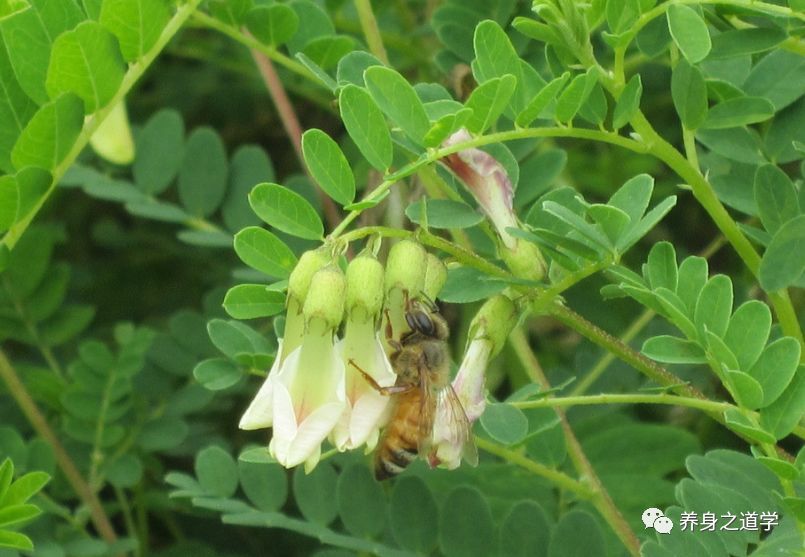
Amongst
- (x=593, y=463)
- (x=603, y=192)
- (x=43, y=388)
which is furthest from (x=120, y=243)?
(x=593, y=463)

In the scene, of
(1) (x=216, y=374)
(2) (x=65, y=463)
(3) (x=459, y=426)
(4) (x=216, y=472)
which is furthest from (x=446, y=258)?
(2) (x=65, y=463)

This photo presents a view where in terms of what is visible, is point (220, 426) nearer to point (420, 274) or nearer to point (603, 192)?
point (603, 192)

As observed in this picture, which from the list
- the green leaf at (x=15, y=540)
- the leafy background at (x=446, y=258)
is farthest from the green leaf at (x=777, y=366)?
the green leaf at (x=15, y=540)

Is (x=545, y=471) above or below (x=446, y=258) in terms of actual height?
below

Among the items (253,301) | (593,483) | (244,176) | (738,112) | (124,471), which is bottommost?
(124,471)

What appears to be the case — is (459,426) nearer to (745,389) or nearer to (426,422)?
(426,422)

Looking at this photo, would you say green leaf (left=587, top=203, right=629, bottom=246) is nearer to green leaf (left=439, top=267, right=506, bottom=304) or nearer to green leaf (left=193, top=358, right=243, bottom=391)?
green leaf (left=439, top=267, right=506, bottom=304)

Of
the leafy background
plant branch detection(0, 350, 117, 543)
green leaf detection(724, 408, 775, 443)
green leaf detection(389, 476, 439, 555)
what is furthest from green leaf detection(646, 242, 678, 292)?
plant branch detection(0, 350, 117, 543)
